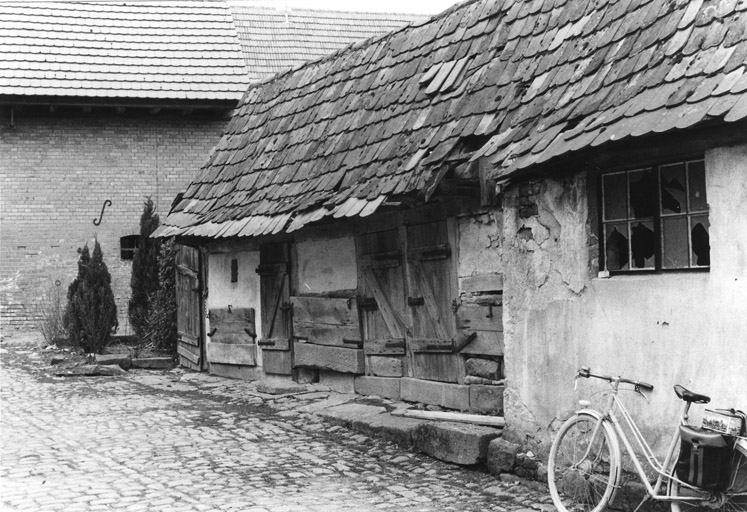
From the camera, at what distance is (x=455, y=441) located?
7719 millimetres

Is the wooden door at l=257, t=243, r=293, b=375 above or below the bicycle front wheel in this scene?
above

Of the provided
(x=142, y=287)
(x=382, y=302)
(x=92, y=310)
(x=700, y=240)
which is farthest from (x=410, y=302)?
(x=142, y=287)

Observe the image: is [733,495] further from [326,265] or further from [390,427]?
[326,265]

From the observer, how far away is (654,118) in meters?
5.90

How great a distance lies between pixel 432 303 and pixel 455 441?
1979mm

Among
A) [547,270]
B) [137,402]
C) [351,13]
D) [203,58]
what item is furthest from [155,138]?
[547,270]

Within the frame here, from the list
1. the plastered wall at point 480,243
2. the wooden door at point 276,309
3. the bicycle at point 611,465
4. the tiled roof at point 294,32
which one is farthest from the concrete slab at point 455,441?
the tiled roof at point 294,32

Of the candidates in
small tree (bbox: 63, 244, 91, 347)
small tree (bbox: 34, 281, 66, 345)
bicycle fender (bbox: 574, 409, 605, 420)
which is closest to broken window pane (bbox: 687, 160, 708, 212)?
bicycle fender (bbox: 574, 409, 605, 420)

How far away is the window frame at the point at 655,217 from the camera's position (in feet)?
19.9

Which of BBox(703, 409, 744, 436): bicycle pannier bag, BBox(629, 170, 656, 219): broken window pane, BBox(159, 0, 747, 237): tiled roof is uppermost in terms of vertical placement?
BBox(159, 0, 747, 237): tiled roof

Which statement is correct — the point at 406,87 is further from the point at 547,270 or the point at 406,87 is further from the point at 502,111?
the point at 547,270

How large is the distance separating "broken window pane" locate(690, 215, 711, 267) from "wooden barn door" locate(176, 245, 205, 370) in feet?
32.4

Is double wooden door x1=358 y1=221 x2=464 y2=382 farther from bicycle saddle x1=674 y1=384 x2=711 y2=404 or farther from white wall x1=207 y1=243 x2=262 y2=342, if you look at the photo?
bicycle saddle x1=674 y1=384 x2=711 y2=404

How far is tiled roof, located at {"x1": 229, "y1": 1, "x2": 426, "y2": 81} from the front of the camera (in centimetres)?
2402
